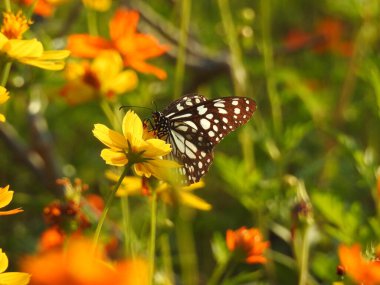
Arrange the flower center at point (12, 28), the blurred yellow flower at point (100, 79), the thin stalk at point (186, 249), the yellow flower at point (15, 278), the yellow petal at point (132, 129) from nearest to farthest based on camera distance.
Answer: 1. the yellow flower at point (15, 278)
2. the yellow petal at point (132, 129)
3. the flower center at point (12, 28)
4. the blurred yellow flower at point (100, 79)
5. the thin stalk at point (186, 249)

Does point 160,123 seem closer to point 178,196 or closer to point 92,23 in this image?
point 178,196

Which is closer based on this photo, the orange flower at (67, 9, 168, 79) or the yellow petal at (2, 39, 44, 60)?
the yellow petal at (2, 39, 44, 60)

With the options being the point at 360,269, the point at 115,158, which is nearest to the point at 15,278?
the point at 115,158

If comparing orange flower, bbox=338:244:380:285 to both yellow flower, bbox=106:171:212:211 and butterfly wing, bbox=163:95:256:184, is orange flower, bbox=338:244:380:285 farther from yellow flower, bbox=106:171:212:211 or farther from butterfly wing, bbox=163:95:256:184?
butterfly wing, bbox=163:95:256:184

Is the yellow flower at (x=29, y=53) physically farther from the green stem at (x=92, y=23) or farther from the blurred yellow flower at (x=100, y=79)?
the green stem at (x=92, y=23)

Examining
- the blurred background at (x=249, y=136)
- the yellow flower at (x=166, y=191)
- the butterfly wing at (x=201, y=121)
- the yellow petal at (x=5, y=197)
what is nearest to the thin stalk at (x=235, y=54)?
the blurred background at (x=249, y=136)

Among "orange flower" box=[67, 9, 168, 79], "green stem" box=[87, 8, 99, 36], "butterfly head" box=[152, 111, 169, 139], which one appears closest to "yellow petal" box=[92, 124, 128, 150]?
"butterfly head" box=[152, 111, 169, 139]
